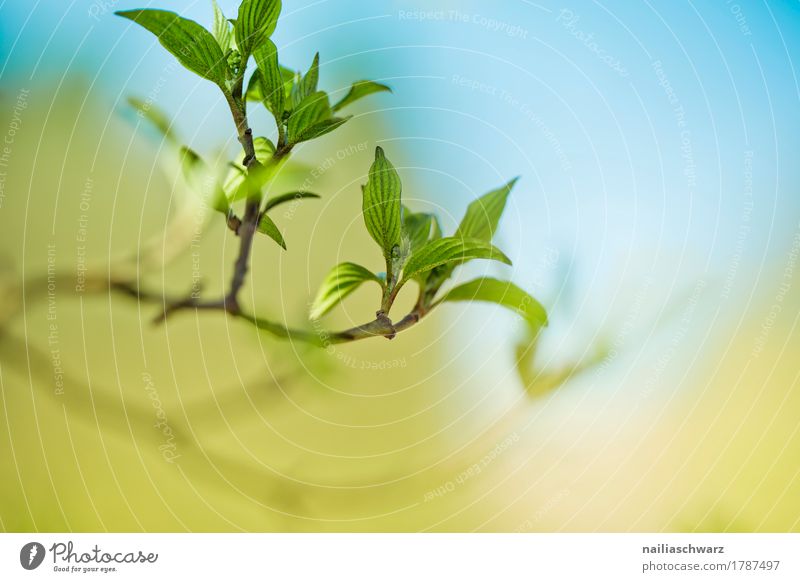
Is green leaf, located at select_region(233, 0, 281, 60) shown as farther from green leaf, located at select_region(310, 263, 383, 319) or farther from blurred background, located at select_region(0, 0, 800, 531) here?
blurred background, located at select_region(0, 0, 800, 531)

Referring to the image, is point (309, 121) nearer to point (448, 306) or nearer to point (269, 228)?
point (269, 228)

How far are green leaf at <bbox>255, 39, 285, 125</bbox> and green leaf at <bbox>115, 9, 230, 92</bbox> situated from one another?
1 cm

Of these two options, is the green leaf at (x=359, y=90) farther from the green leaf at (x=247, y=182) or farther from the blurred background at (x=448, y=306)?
the blurred background at (x=448, y=306)

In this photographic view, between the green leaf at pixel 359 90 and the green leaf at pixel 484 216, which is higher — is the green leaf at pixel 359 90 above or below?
above

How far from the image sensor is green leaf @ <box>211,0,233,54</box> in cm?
26

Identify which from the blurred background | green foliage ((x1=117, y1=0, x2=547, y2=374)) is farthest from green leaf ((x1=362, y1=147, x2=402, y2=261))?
the blurred background

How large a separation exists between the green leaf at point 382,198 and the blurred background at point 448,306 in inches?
7.7

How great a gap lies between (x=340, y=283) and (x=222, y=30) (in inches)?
4.5

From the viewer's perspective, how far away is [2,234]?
0.45 m

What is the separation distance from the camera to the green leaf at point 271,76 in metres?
0.25

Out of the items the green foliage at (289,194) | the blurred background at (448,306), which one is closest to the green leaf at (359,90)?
the green foliage at (289,194)

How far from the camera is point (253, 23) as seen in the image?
247mm

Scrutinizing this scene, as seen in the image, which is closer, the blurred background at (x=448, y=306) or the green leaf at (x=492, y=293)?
the green leaf at (x=492, y=293)

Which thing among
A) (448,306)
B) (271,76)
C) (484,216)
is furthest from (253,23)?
(448,306)
